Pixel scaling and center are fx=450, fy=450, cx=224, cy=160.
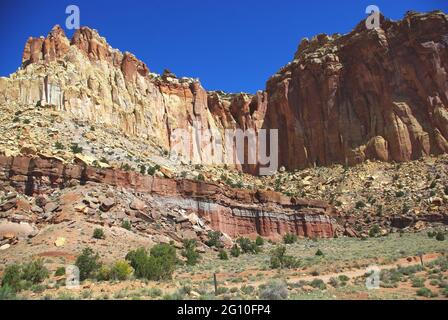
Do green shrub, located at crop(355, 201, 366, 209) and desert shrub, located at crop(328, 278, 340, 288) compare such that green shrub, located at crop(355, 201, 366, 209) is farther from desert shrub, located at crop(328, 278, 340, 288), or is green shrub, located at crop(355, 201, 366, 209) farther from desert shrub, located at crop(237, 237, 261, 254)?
desert shrub, located at crop(328, 278, 340, 288)

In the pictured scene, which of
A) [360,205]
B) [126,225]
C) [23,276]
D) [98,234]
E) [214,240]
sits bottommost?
[23,276]

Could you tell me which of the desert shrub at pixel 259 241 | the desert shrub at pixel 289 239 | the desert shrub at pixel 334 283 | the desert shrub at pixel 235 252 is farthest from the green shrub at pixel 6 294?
the desert shrub at pixel 289 239

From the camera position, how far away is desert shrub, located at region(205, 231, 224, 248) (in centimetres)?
3856

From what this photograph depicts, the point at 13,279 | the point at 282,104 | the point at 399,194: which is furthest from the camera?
the point at 282,104

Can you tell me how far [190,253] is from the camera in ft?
105

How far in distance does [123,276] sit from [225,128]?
2397 inches

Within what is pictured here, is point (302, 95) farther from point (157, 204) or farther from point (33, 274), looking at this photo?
point (33, 274)

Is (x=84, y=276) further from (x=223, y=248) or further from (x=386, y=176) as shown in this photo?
(x=386, y=176)

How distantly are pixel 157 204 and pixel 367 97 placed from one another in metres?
44.8

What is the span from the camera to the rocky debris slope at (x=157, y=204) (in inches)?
1334

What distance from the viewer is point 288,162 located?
7675cm

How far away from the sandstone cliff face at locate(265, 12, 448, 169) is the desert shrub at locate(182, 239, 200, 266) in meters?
39.0

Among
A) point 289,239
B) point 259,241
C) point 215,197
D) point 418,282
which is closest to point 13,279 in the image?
point 418,282

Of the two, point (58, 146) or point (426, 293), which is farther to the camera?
point (58, 146)
